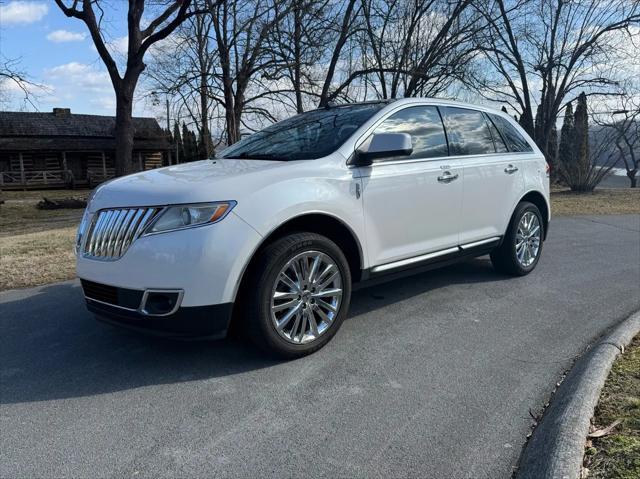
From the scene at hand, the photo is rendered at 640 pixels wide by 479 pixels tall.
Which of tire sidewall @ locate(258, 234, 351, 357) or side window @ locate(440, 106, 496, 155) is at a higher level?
side window @ locate(440, 106, 496, 155)

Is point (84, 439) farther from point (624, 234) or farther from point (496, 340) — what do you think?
point (624, 234)

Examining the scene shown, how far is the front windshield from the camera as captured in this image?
160 inches

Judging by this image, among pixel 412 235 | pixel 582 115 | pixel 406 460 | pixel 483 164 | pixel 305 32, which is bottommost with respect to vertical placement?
pixel 406 460

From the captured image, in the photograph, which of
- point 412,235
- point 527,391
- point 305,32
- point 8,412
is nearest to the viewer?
point 8,412

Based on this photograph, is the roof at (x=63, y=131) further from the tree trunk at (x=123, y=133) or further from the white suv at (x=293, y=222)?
the white suv at (x=293, y=222)

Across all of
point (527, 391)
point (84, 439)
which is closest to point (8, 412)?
point (84, 439)

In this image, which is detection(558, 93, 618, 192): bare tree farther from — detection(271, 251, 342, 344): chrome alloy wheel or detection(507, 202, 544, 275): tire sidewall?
detection(271, 251, 342, 344): chrome alloy wheel

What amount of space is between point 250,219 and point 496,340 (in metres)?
2.12

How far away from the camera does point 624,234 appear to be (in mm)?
9070

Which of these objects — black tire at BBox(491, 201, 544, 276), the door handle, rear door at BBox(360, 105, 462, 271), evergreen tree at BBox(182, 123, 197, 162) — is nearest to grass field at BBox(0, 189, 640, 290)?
rear door at BBox(360, 105, 462, 271)

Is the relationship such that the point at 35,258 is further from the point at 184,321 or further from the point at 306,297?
the point at 306,297

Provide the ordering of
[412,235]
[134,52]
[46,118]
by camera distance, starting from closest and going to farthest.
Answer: [412,235], [134,52], [46,118]

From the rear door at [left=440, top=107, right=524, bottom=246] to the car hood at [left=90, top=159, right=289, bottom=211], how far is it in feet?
6.58

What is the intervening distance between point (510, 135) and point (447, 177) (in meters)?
1.57
